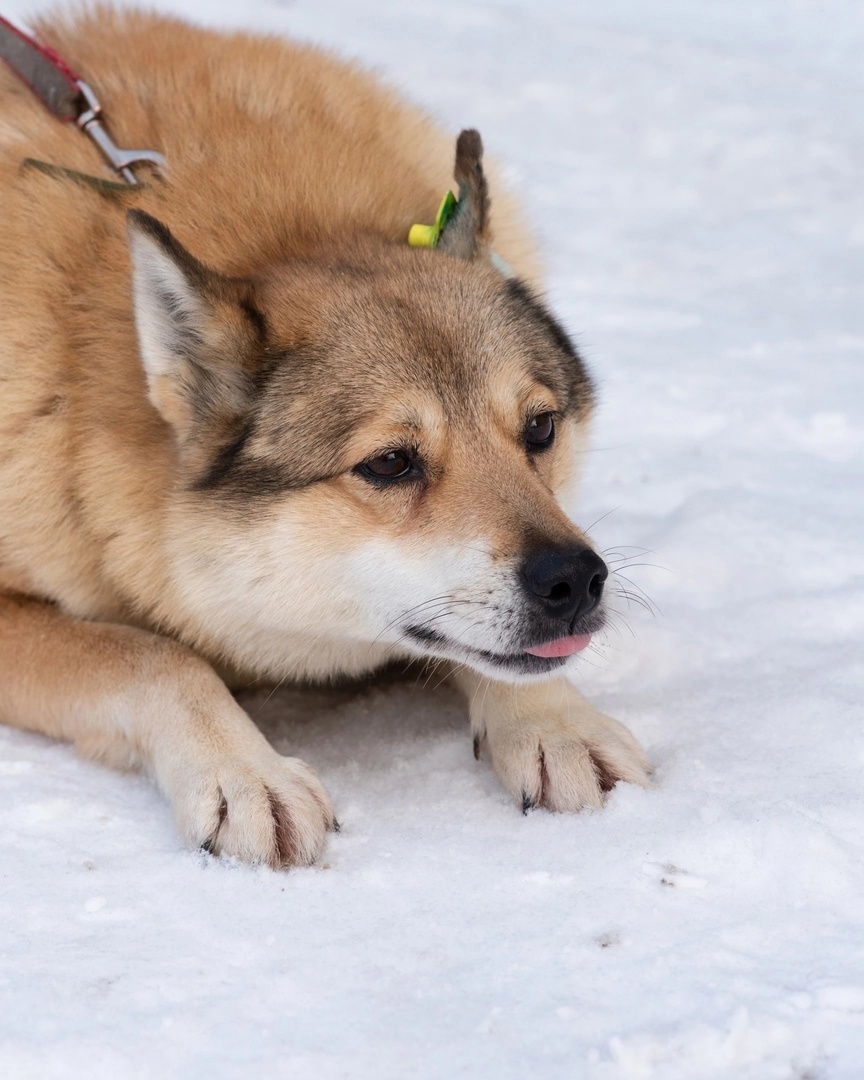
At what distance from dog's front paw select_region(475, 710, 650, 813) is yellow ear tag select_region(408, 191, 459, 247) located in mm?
1317

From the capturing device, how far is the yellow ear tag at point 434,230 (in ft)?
11.0

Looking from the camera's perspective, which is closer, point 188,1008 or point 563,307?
point 188,1008

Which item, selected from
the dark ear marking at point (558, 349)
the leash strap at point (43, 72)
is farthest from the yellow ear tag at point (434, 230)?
the leash strap at point (43, 72)

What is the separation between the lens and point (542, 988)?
6.93ft

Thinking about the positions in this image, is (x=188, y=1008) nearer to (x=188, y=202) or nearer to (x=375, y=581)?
(x=375, y=581)

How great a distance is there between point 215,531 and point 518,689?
2.81 feet

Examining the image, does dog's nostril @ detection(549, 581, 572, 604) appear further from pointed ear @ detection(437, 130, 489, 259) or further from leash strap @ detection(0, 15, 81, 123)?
leash strap @ detection(0, 15, 81, 123)

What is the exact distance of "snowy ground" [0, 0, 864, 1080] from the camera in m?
1.97

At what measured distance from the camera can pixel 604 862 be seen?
250 cm

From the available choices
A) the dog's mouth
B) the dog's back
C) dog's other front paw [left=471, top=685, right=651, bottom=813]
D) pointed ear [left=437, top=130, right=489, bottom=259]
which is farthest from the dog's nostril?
pointed ear [left=437, top=130, right=489, bottom=259]

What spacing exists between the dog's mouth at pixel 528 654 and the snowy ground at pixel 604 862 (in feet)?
1.08

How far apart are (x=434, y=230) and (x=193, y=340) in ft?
2.75

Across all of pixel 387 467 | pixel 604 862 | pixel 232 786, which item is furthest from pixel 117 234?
pixel 604 862

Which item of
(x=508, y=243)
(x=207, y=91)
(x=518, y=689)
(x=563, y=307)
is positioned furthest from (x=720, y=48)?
(x=518, y=689)
